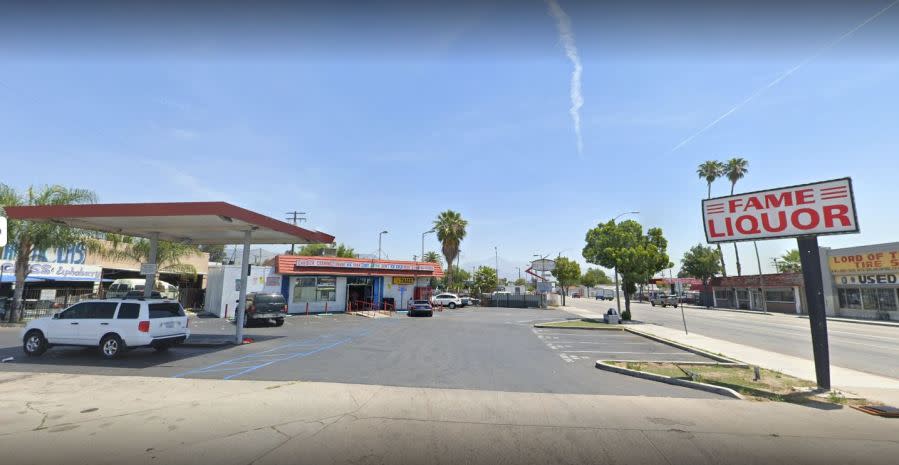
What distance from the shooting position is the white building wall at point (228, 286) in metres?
27.7

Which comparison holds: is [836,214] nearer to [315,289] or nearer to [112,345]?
[112,345]

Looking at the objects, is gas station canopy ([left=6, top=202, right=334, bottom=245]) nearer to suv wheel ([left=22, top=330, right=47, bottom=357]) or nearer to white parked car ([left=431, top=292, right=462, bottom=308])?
suv wheel ([left=22, top=330, right=47, bottom=357])

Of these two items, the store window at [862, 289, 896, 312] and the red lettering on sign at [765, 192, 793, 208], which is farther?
the store window at [862, 289, 896, 312]

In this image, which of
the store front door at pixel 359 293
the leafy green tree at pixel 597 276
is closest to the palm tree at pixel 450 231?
the store front door at pixel 359 293

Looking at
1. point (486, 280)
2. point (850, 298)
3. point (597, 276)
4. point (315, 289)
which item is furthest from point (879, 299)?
point (597, 276)

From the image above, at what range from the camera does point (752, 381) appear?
9.95 metres

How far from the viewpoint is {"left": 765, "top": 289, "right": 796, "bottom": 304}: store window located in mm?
46188

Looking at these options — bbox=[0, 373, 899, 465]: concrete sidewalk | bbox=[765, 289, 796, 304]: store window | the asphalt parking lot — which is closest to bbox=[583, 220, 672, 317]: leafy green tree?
the asphalt parking lot

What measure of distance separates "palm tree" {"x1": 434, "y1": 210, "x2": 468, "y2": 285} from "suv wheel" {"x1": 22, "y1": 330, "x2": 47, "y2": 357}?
40547 mm

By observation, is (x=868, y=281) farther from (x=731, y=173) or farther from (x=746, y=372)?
(x=746, y=372)

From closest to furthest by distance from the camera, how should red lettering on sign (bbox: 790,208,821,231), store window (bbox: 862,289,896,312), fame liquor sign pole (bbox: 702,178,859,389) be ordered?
fame liquor sign pole (bbox: 702,178,859,389)
red lettering on sign (bbox: 790,208,821,231)
store window (bbox: 862,289,896,312)

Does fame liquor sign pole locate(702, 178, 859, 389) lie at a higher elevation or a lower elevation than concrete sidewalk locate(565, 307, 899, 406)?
higher

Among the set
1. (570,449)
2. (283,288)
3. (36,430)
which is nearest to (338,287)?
(283,288)

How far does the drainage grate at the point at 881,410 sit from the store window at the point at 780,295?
4879cm
